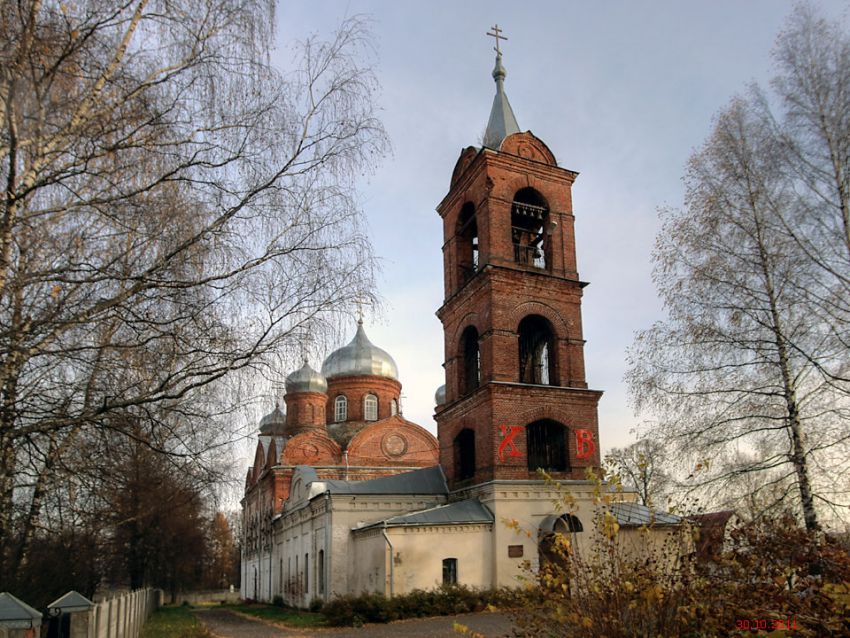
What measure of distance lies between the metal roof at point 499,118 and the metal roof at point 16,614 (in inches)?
723

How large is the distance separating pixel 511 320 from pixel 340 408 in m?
21.2

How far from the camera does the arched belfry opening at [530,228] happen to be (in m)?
23.1

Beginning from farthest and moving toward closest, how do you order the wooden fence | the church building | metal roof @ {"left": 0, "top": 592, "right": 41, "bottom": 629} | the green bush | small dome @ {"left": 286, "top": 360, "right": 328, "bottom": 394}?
1. small dome @ {"left": 286, "top": 360, "right": 328, "bottom": 394}
2. the church building
3. the green bush
4. metal roof @ {"left": 0, "top": 592, "right": 41, "bottom": 629}
5. the wooden fence

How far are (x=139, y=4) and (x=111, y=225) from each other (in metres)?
1.95

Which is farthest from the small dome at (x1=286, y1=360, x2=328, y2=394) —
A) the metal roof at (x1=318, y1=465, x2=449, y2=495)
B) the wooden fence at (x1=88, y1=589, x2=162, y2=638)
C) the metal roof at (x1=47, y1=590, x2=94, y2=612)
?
the metal roof at (x1=47, y1=590, x2=94, y2=612)

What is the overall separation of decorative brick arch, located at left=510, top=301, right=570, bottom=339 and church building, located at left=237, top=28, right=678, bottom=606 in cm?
4

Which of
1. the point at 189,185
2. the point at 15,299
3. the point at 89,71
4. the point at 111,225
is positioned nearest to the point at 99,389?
the point at 15,299

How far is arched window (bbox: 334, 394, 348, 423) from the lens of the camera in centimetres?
4050

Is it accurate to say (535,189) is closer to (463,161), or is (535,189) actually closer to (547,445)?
(463,161)

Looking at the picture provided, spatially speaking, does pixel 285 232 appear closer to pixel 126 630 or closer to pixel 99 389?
pixel 99 389

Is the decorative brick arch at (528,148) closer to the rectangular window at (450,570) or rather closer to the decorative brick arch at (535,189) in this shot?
the decorative brick arch at (535,189)
